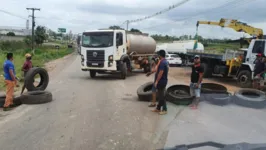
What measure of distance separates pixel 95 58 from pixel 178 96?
8.42m

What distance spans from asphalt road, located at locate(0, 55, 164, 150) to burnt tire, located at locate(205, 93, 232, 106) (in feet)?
7.60

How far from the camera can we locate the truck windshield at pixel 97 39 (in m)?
17.6

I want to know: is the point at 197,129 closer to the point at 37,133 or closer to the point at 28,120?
the point at 37,133

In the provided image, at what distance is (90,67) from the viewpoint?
17953 millimetres

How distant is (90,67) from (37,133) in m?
11.4

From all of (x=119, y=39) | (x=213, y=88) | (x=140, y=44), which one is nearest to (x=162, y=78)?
(x=213, y=88)

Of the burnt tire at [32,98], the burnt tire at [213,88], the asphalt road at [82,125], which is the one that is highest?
the burnt tire at [213,88]

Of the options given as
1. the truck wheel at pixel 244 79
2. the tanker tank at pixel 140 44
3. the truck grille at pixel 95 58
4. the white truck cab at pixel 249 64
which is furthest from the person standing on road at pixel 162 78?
the tanker tank at pixel 140 44

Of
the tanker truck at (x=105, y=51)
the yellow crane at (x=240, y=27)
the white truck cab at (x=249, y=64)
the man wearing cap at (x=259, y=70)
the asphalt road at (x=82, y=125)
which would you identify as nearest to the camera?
the asphalt road at (x=82, y=125)

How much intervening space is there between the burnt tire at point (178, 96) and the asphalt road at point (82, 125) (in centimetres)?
91

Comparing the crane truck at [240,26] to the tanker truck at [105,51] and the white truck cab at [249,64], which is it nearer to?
the white truck cab at [249,64]

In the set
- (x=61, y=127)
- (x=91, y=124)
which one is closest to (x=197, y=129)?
(x=91, y=124)

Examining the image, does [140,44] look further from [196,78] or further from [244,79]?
[196,78]

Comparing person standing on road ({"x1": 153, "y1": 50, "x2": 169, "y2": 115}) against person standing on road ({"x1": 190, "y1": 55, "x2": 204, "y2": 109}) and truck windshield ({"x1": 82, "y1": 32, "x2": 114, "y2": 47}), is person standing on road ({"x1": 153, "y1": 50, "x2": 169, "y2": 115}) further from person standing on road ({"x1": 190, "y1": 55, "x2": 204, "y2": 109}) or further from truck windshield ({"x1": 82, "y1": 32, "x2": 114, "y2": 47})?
truck windshield ({"x1": 82, "y1": 32, "x2": 114, "y2": 47})
